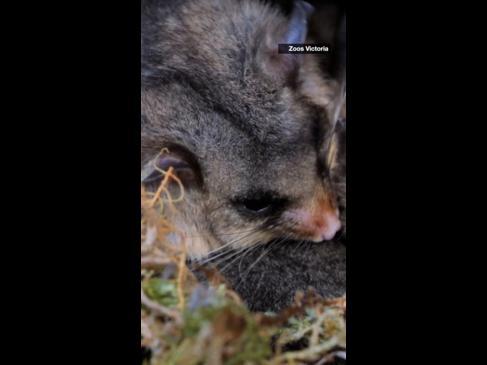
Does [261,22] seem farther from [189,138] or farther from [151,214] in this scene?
[151,214]

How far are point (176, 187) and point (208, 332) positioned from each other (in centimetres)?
48

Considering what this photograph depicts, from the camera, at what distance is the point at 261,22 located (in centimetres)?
173

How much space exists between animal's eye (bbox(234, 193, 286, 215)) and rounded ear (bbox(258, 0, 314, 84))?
40cm

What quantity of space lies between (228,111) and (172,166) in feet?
0.85

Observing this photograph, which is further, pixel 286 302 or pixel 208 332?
pixel 286 302

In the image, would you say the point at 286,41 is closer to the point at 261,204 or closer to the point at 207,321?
the point at 261,204

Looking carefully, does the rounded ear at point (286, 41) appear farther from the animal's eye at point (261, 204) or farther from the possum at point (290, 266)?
the animal's eye at point (261, 204)

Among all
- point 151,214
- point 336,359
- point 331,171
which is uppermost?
point 331,171

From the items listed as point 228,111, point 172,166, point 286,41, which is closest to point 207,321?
point 172,166

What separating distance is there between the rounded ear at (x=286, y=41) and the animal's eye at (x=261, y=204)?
1.31 ft

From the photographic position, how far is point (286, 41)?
174cm

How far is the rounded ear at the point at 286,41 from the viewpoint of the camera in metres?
1.73

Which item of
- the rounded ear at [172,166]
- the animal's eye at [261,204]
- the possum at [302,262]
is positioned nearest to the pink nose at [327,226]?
the possum at [302,262]

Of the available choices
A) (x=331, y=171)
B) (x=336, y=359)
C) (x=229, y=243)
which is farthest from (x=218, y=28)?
(x=336, y=359)
